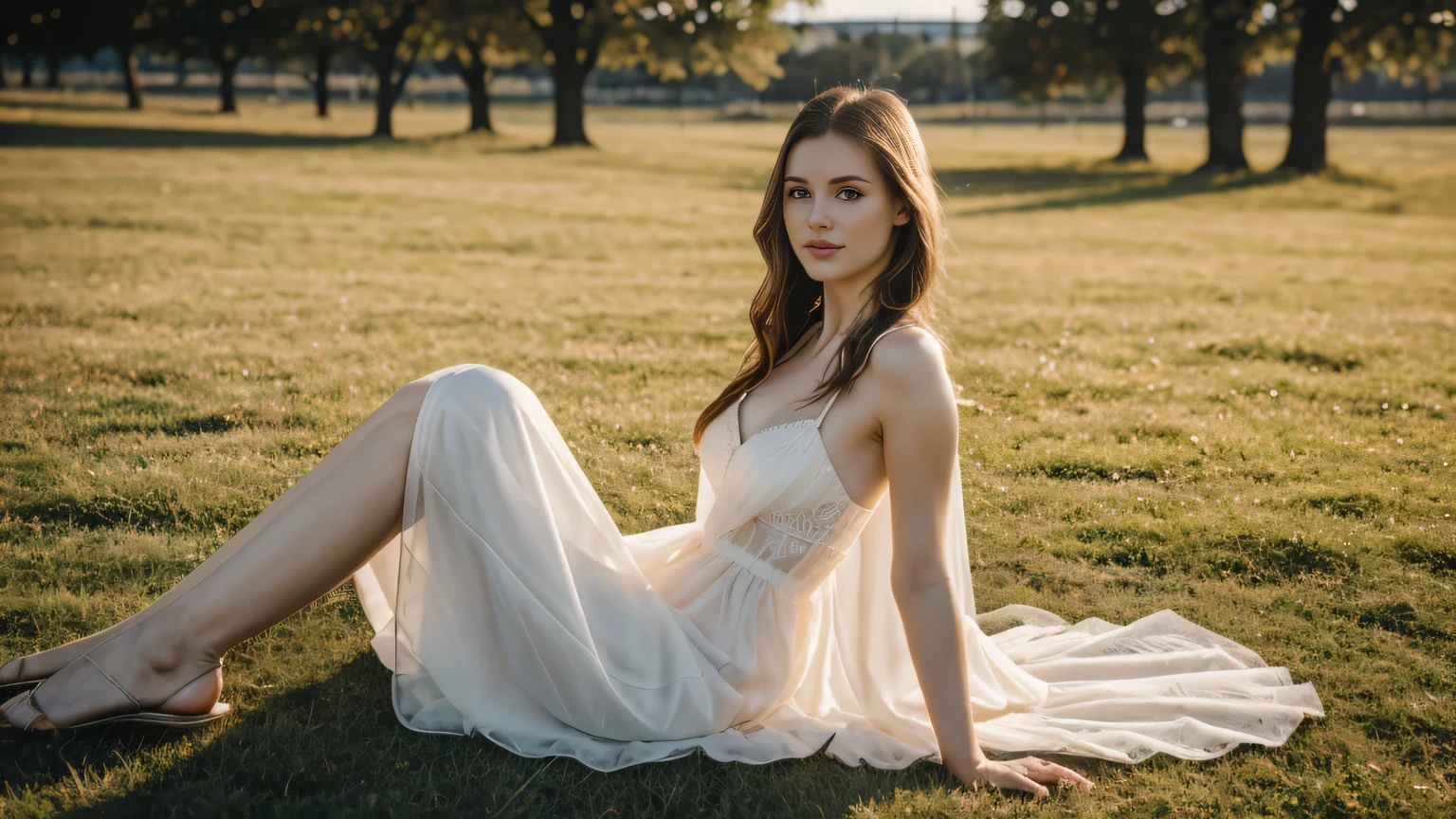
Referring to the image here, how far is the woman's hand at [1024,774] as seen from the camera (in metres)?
3.16

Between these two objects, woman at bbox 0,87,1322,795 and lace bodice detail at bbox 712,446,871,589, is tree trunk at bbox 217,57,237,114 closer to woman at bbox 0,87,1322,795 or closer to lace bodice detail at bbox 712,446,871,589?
woman at bbox 0,87,1322,795

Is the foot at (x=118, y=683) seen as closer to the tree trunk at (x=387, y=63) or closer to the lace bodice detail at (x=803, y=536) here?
the lace bodice detail at (x=803, y=536)

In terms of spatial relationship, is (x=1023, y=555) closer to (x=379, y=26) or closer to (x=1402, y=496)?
(x=1402, y=496)

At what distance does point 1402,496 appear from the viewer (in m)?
5.79

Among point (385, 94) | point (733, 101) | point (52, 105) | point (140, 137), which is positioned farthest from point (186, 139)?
point (733, 101)

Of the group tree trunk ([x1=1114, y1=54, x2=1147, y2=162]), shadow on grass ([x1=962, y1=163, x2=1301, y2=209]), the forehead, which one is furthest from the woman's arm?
tree trunk ([x1=1114, y1=54, x2=1147, y2=162])

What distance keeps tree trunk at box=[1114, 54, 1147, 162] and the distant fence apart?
116 ft

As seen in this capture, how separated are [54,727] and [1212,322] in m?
10.1

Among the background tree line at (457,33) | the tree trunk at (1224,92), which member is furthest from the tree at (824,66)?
the tree trunk at (1224,92)

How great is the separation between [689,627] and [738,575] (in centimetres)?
21

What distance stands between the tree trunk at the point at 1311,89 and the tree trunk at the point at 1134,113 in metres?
6.89

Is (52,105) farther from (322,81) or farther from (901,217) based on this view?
(901,217)

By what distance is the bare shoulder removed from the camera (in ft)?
9.82

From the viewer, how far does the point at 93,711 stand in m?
3.09
